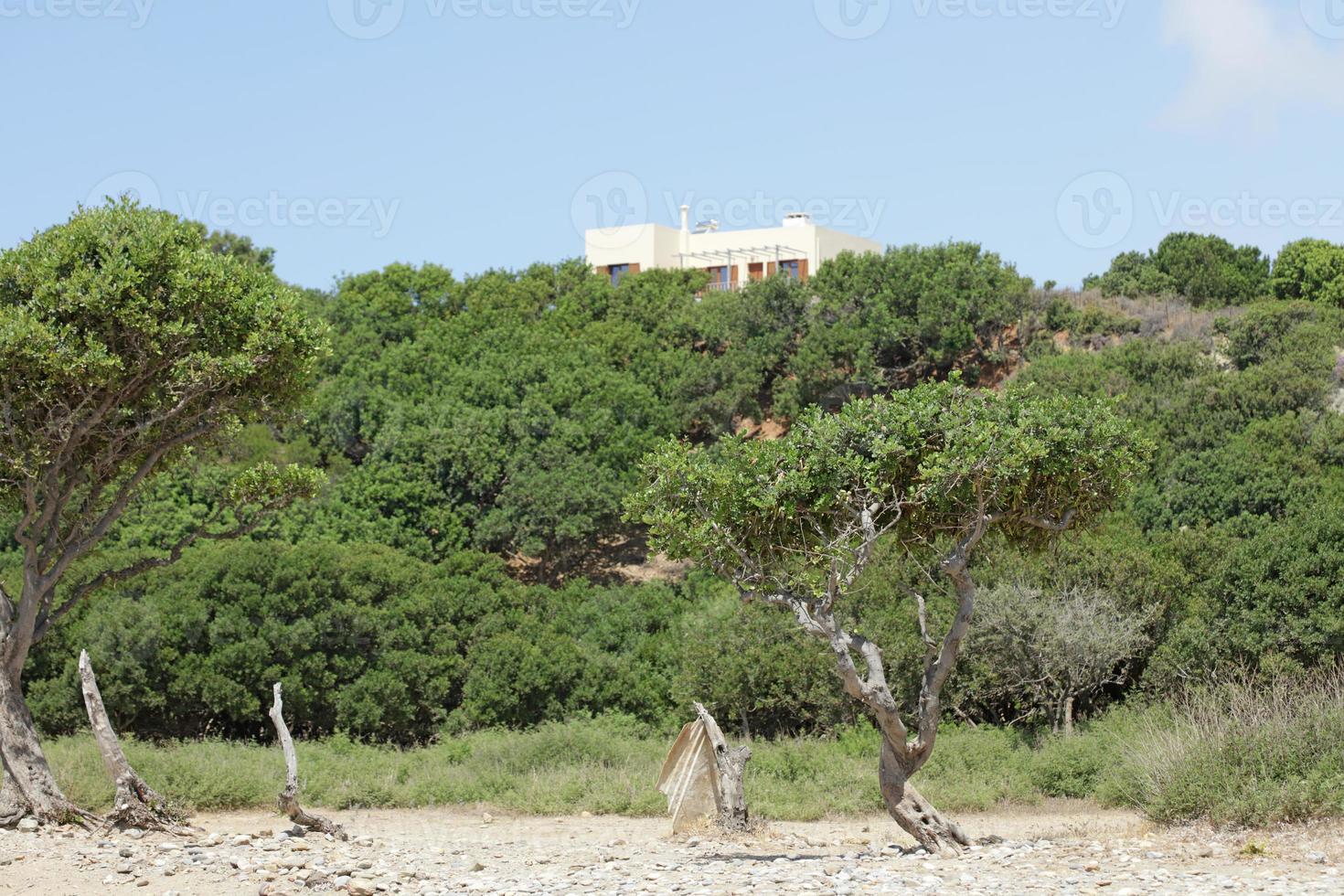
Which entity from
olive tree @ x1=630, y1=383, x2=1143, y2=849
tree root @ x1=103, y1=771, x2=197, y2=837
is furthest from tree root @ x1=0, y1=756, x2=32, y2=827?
olive tree @ x1=630, y1=383, x2=1143, y2=849

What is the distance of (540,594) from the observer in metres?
28.2

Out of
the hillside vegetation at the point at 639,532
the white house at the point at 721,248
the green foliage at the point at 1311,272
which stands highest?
the white house at the point at 721,248

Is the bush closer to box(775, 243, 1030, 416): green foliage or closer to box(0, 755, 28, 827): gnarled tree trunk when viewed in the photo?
box(0, 755, 28, 827): gnarled tree trunk

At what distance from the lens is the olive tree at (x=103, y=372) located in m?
13.6

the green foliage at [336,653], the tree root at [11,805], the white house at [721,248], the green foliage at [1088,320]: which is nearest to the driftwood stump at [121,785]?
the tree root at [11,805]

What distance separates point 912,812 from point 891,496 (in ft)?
9.21

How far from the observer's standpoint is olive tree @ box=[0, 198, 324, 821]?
534 inches

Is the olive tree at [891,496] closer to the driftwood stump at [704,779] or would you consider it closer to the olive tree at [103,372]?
the driftwood stump at [704,779]

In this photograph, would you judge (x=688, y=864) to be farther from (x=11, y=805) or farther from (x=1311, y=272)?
(x=1311, y=272)

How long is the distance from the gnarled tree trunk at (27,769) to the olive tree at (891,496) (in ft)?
20.6

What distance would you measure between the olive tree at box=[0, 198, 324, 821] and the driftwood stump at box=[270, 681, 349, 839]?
2289mm

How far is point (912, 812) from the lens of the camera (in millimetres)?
11820

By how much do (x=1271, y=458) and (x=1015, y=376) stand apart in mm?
8983

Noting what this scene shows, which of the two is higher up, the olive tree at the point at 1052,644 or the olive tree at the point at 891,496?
the olive tree at the point at 891,496
